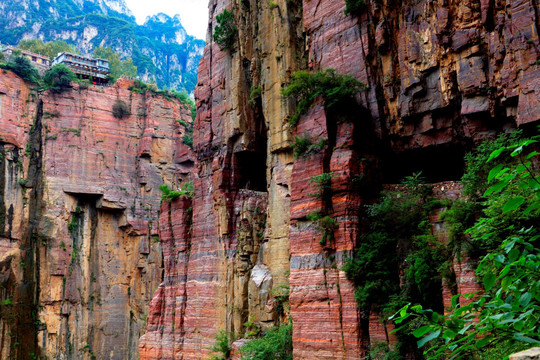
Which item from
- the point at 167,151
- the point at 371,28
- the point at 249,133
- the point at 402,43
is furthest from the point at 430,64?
the point at 167,151

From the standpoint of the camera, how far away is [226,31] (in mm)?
28469

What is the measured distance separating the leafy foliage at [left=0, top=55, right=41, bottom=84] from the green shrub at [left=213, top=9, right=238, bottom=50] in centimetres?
2400

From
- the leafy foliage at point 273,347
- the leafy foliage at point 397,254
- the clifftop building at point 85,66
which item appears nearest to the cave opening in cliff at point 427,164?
the leafy foliage at point 397,254

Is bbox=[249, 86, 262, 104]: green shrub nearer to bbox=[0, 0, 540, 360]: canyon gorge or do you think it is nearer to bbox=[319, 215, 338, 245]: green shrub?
bbox=[0, 0, 540, 360]: canyon gorge

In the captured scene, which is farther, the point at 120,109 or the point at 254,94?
the point at 120,109

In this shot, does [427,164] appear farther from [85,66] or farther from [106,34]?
[106,34]

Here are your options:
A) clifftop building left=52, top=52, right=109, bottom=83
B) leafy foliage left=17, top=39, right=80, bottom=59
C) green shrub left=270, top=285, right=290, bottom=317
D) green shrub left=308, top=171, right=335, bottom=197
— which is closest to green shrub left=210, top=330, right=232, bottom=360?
green shrub left=270, top=285, right=290, bottom=317

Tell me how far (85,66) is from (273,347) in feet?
139

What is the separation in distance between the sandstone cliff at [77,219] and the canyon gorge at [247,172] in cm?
13

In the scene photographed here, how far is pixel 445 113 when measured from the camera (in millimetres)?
18766

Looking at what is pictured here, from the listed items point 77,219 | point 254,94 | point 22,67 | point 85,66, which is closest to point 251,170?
point 254,94

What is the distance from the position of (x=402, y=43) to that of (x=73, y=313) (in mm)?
34796

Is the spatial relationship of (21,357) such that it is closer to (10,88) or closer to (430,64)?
(10,88)

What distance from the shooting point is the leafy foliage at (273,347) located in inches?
772
